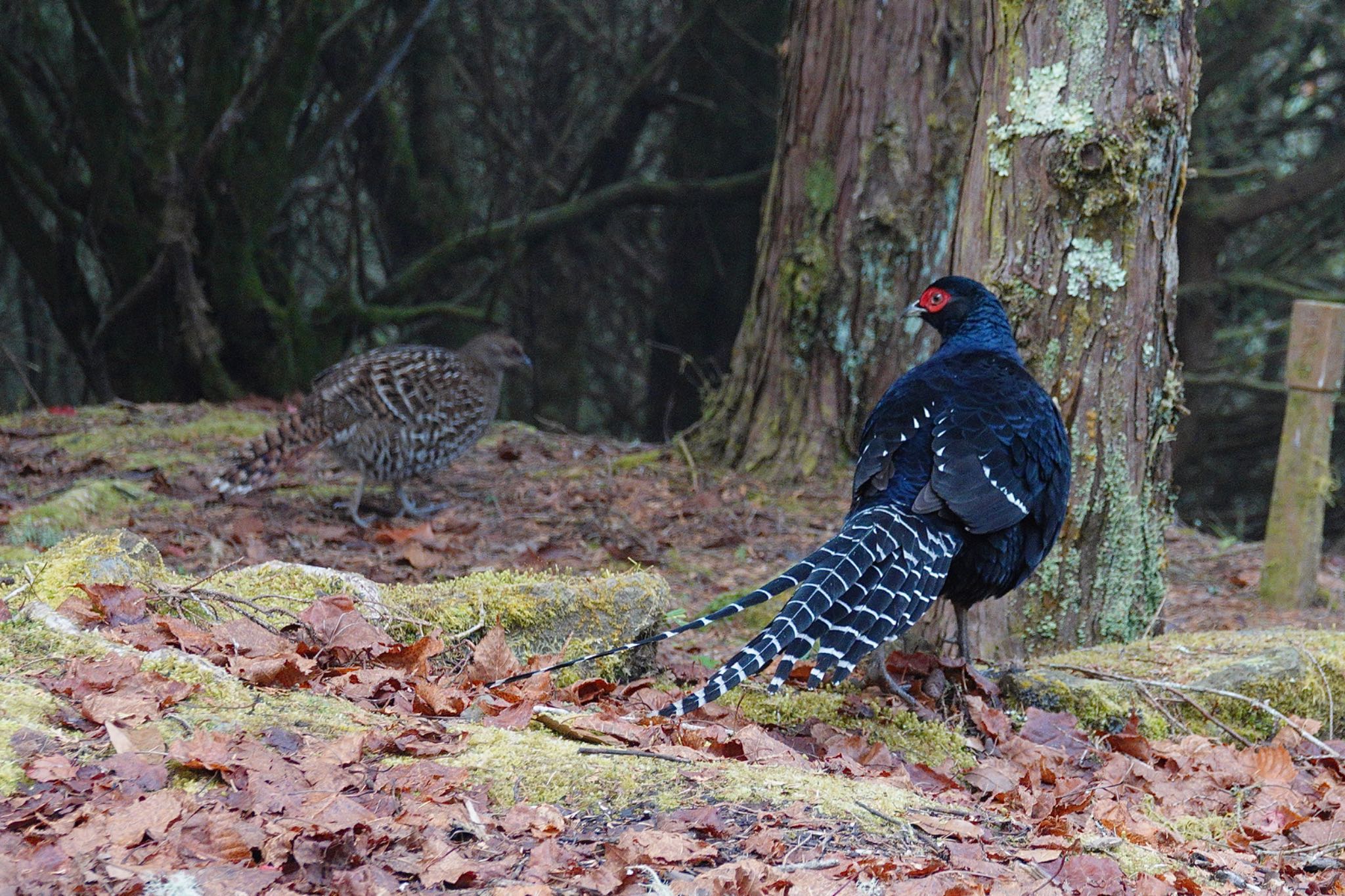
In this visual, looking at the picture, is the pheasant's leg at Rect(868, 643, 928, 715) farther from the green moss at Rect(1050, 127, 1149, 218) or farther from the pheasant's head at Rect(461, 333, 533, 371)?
the pheasant's head at Rect(461, 333, 533, 371)

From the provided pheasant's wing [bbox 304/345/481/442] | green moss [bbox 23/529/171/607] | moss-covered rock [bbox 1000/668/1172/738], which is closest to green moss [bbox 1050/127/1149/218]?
moss-covered rock [bbox 1000/668/1172/738]

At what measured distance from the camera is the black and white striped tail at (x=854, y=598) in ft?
10.00

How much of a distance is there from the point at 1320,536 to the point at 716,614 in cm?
556

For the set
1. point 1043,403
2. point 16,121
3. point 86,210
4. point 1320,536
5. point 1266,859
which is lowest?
point 1266,859

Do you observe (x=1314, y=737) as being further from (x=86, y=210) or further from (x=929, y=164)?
(x=86, y=210)

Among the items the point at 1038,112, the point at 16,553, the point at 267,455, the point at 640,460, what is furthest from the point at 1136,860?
the point at 640,460

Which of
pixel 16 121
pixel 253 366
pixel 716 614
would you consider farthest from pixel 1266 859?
pixel 16 121

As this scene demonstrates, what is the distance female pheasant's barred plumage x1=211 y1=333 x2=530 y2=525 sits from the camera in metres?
6.66

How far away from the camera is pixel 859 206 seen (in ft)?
24.2

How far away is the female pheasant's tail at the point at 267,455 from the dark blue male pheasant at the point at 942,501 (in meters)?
3.52

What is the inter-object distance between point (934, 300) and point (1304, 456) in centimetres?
365

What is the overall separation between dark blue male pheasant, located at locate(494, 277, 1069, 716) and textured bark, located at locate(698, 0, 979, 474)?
284 centimetres

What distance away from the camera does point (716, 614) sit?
2.90 metres

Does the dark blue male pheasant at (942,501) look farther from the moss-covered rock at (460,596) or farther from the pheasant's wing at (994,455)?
the moss-covered rock at (460,596)
